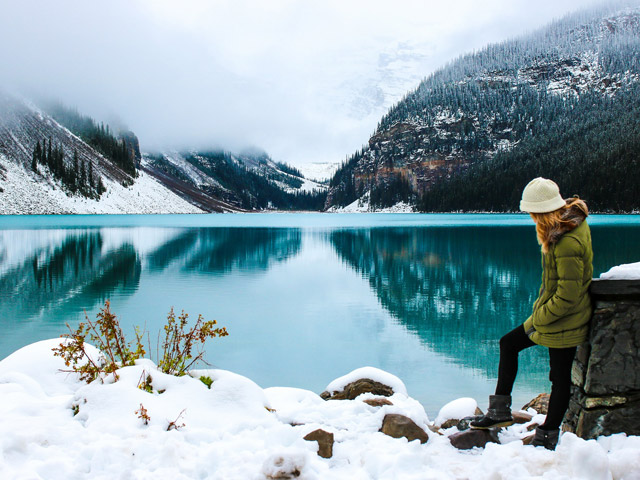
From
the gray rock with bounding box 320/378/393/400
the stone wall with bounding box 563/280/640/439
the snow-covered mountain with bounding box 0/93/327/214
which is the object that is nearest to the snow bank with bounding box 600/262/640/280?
the stone wall with bounding box 563/280/640/439

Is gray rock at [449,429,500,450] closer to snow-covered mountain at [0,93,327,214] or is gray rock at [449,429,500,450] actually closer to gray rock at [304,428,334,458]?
gray rock at [304,428,334,458]

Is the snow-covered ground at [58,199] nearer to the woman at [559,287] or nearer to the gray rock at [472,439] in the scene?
the gray rock at [472,439]

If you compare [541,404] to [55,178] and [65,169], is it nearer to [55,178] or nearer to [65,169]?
[55,178]

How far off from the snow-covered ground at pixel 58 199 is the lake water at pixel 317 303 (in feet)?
312

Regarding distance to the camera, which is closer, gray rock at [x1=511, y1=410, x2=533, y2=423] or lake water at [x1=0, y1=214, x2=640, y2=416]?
gray rock at [x1=511, y1=410, x2=533, y2=423]

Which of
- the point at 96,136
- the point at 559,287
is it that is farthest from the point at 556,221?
the point at 96,136

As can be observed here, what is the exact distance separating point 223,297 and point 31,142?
15332 centimetres

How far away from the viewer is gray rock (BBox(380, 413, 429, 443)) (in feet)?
15.2

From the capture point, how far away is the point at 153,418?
15.0ft

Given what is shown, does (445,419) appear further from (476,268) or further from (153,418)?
(476,268)

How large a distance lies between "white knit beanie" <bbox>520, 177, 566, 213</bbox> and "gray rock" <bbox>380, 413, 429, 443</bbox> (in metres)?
2.44

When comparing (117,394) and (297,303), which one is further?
(297,303)

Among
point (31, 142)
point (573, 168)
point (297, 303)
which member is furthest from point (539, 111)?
point (297, 303)

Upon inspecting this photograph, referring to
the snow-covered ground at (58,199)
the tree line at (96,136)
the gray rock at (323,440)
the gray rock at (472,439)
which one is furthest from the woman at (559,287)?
the tree line at (96,136)
